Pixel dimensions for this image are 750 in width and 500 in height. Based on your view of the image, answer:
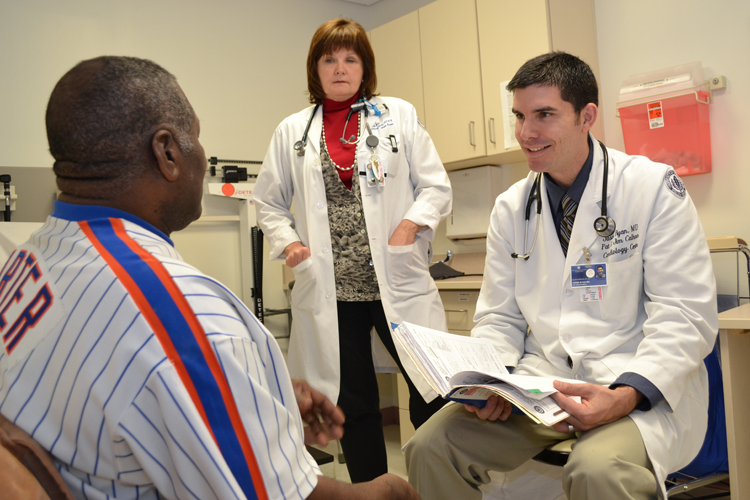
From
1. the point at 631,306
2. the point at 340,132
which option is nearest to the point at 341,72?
the point at 340,132

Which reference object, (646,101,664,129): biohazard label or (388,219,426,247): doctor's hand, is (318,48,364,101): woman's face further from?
(646,101,664,129): biohazard label

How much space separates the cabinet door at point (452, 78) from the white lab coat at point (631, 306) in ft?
5.03

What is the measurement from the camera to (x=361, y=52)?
1951 millimetres

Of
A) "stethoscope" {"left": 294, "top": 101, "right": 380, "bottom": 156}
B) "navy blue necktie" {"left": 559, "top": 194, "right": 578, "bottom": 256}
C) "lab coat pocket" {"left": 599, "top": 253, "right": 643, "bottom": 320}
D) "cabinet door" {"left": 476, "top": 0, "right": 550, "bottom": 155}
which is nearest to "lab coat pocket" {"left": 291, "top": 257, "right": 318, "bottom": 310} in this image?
"stethoscope" {"left": 294, "top": 101, "right": 380, "bottom": 156}

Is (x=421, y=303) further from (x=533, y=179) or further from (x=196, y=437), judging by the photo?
(x=196, y=437)

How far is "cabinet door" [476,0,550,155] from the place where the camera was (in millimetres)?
2674

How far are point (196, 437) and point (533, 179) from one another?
3.87ft

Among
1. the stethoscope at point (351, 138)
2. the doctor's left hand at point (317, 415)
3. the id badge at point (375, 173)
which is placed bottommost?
the doctor's left hand at point (317, 415)

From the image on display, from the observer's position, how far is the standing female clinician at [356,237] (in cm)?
183

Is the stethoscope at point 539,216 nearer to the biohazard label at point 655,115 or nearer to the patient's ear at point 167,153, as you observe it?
the patient's ear at point 167,153

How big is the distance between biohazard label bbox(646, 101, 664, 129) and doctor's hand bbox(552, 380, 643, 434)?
65.5 inches

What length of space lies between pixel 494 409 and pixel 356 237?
0.77m

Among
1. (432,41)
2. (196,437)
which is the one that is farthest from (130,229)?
(432,41)

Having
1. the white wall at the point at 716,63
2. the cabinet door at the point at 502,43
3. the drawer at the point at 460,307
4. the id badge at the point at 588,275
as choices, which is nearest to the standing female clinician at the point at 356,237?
the id badge at the point at 588,275
